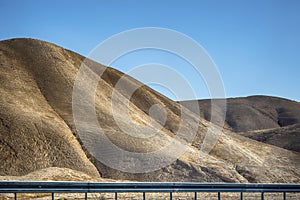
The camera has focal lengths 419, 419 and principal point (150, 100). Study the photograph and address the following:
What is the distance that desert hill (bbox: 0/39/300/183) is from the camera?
115 feet

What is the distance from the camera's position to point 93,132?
1577 inches

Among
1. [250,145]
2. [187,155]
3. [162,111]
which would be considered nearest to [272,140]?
[250,145]

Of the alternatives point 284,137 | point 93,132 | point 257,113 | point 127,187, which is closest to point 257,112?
point 257,113

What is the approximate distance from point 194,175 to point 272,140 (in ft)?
151

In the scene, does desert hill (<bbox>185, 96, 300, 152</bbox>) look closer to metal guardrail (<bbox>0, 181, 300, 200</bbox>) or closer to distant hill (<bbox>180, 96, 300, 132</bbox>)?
distant hill (<bbox>180, 96, 300, 132</bbox>)

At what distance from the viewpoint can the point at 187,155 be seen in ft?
137

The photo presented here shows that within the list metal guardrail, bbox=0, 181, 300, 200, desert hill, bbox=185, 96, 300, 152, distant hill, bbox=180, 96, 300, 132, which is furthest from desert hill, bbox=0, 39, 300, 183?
distant hill, bbox=180, 96, 300, 132

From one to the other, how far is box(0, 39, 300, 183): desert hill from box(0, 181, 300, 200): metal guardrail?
58.8 feet

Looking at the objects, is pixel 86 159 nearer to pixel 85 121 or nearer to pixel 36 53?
pixel 85 121

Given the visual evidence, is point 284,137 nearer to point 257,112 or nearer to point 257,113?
point 257,113

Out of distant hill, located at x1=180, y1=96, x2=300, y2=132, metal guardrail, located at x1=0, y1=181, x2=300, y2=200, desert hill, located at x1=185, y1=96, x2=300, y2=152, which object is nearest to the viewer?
metal guardrail, located at x1=0, y1=181, x2=300, y2=200

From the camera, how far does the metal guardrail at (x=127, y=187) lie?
1441cm

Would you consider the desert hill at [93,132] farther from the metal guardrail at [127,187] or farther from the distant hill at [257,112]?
the distant hill at [257,112]

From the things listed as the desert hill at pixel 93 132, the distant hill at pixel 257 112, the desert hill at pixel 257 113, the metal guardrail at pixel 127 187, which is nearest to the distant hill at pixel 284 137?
the desert hill at pixel 93 132
